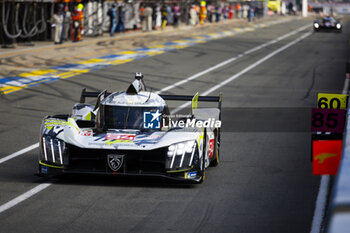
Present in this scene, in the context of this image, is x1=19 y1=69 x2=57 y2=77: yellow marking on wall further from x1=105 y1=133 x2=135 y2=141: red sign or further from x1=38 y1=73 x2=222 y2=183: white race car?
x1=105 y1=133 x2=135 y2=141: red sign

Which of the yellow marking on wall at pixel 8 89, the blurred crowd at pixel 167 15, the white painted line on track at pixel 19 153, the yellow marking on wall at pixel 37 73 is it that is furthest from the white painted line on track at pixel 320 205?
the blurred crowd at pixel 167 15

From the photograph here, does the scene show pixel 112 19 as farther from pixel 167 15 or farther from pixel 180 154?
pixel 180 154

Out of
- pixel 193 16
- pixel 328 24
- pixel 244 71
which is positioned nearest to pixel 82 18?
pixel 244 71

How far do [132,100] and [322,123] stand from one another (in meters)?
3.39

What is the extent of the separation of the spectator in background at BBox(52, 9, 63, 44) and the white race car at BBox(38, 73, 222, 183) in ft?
85.3

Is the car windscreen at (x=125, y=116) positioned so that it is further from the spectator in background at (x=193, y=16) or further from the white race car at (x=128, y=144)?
the spectator in background at (x=193, y=16)

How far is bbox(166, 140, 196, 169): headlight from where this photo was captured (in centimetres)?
1053

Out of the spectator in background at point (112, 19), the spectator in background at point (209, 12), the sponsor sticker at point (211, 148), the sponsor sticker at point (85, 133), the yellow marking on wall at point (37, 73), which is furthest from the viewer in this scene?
the spectator in background at point (209, 12)

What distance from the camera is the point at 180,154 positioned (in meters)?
10.6

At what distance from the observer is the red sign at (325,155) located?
7688 mm

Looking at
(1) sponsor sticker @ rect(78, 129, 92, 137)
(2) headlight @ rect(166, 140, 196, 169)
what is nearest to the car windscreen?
(1) sponsor sticker @ rect(78, 129, 92, 137)

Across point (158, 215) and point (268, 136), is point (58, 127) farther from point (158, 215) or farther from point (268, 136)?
point (268, 136)

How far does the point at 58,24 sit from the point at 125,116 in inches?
1040

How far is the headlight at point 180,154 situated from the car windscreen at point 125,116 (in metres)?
1.06
